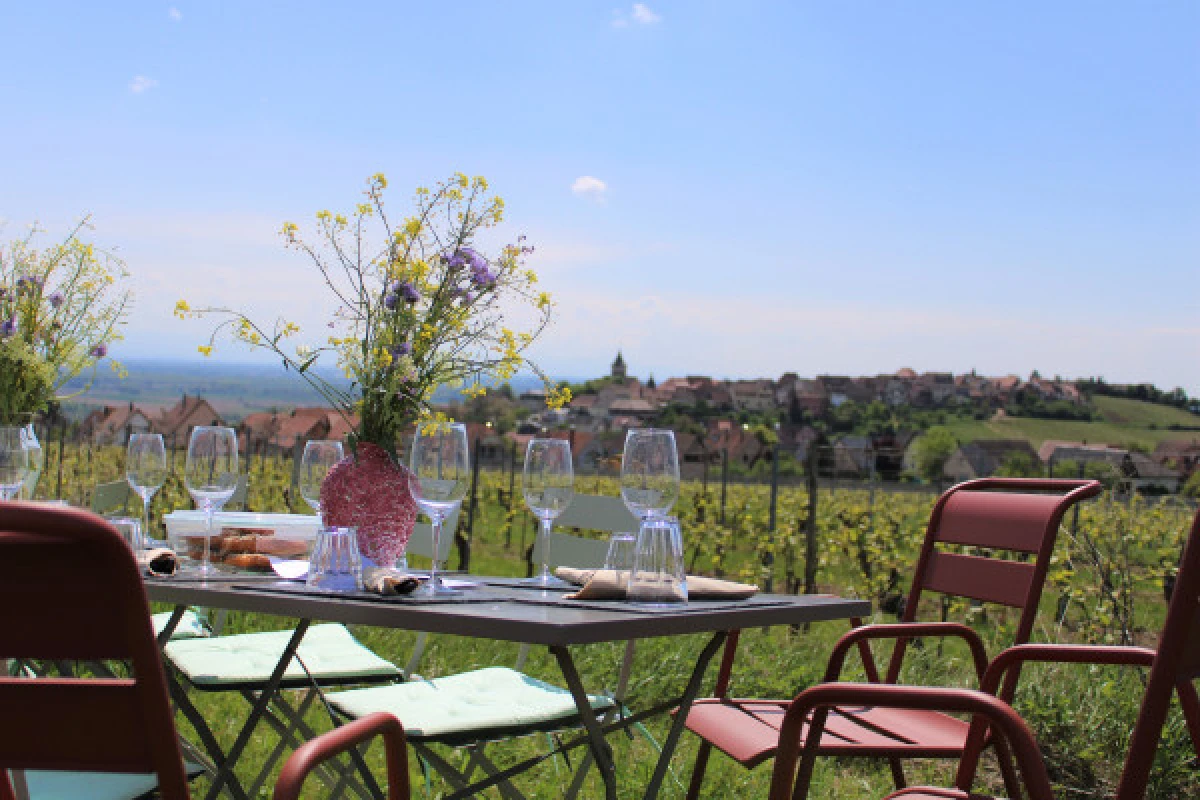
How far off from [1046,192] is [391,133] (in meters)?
11.7

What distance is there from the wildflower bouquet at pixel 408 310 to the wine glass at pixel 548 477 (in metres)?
0.30

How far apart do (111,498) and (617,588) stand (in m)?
1.64

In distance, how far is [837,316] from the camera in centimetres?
3725

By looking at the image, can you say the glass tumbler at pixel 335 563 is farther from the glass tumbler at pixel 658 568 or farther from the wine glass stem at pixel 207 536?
the glass tumbler at pixel 658 568

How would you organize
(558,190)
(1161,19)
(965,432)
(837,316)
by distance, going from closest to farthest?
(1161,19)
(558,190)
(837,316)
(965,432)

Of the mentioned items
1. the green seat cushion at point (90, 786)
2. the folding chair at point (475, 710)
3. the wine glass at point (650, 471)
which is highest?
the wine glass at point (650, 471)

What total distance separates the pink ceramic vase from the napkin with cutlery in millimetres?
408

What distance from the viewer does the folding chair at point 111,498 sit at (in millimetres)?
2762

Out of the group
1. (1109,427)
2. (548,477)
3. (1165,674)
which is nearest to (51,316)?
(548,477)

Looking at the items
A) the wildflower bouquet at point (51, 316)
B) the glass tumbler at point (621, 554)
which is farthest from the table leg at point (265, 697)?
the wildflower bouquet at point (51, 316)

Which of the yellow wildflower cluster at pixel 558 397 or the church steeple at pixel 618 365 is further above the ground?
the church steeple at pixel 618 365

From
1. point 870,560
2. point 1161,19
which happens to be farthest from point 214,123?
point 1161,19

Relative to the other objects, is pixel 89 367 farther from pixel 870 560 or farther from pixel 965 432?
pixel 965 432

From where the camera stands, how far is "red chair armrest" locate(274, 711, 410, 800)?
1.11m
